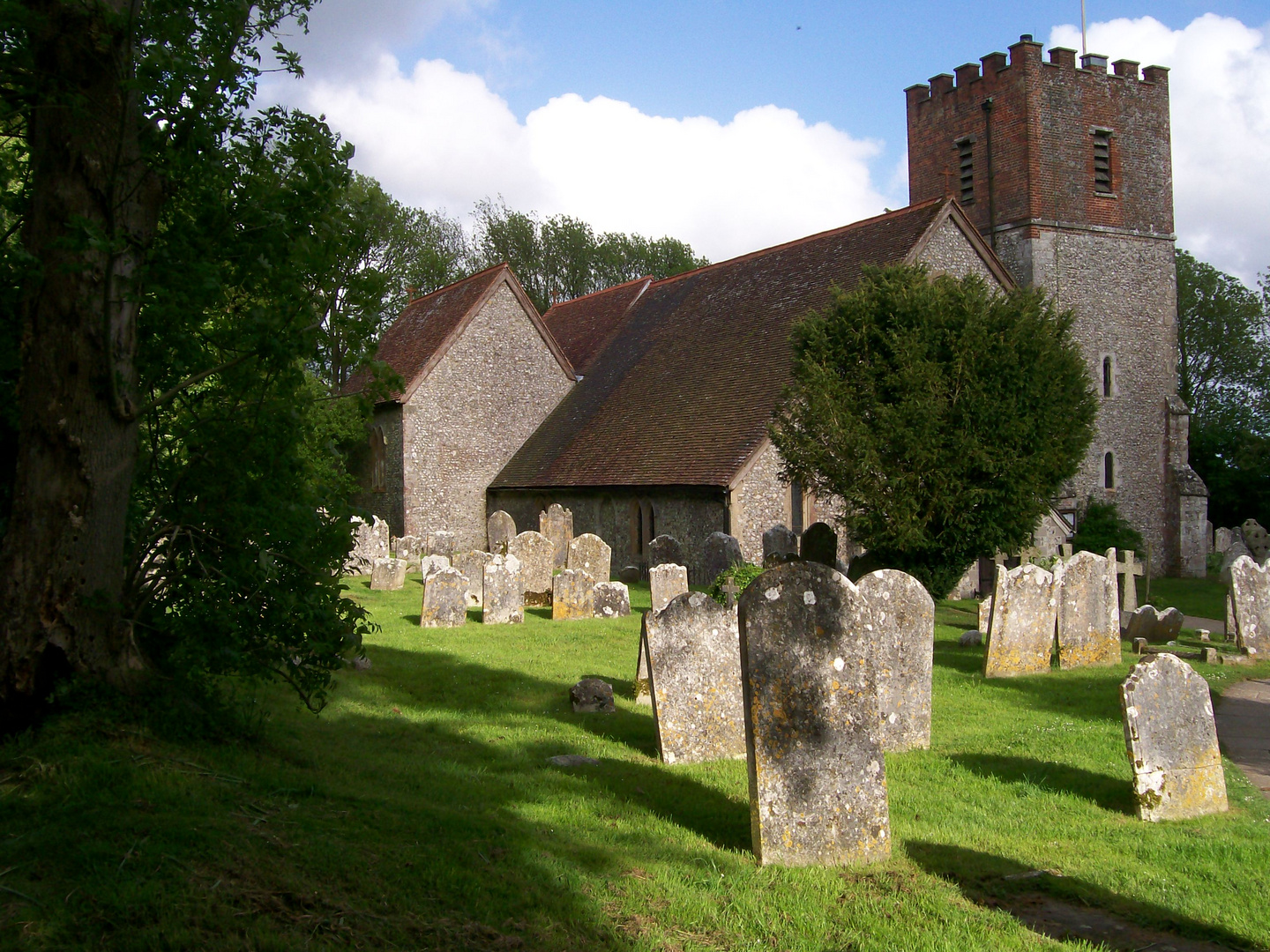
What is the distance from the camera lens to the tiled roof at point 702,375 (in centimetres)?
2216

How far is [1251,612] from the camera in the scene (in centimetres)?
1275

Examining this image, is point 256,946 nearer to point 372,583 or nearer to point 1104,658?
point 1104,658

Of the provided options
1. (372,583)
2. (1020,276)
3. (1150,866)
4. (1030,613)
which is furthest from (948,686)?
(1020,276)

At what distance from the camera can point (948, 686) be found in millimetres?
10648

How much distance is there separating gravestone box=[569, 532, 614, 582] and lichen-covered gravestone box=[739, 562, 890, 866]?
13.4 meters

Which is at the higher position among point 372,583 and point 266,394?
point 266,394

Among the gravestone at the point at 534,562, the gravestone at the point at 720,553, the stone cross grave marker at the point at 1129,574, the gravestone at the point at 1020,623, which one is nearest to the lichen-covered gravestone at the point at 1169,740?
the gravestone at the point at 1020,623

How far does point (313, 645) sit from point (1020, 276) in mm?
25647

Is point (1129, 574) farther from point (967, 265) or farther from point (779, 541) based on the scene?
point (967, 265)

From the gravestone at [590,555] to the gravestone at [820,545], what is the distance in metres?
3.81

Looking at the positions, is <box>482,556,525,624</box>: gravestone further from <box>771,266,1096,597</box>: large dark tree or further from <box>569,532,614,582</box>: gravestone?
<box>771,266,1096,597</box>: large dark tree

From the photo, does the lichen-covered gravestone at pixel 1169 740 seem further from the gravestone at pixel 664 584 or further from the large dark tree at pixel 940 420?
the large dark tree at pixel 940 420

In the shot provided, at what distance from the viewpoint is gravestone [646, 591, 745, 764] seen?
25.2 ft

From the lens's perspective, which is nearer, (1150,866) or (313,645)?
(1150,866)
